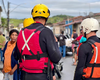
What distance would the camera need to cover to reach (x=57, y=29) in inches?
2603

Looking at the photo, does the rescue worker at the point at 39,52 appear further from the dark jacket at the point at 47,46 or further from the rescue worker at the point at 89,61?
the rescue worker at the point at 89,61

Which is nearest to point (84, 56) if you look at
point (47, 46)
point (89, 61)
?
point (89, 61)

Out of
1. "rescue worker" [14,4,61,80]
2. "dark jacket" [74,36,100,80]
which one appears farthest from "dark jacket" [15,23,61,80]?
"dark jacket" [74,36,100,80]

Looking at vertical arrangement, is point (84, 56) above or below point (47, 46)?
below

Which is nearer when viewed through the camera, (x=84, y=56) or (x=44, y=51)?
(x=44, y=51)

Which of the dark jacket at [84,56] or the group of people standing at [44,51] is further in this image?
the dark jacket at [84,56]

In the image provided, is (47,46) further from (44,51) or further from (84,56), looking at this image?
(84,56)

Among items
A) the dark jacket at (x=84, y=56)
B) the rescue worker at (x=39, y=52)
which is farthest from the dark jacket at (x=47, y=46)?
the dark jacket at (x=84, y=56)

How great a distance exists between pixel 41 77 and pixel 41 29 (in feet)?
2.27

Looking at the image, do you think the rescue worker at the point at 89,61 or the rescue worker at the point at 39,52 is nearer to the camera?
the rescue worker at the point at 39,52

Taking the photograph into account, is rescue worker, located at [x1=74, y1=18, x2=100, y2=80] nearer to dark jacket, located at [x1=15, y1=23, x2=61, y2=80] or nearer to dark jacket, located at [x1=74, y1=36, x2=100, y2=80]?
dark jacket, located at [x1=74, y1=36, x2=100, y2=80]

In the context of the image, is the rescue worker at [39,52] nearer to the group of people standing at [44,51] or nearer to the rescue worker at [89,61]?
the group of people standing at [44,51]

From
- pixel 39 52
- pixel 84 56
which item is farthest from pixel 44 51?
pixel 84 56

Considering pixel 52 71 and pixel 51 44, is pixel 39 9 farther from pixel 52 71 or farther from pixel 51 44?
pixel 52 71
